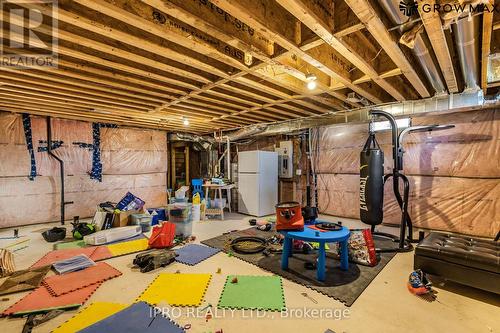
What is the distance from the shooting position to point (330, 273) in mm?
2717

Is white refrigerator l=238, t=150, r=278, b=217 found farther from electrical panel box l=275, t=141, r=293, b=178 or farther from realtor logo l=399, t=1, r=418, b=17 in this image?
realtor logo l=399, t=1, r=418, b=17

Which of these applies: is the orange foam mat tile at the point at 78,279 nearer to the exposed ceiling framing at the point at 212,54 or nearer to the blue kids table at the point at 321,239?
the blue kids table at the point at 321,239

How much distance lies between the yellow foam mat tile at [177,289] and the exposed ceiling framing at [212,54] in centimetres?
243

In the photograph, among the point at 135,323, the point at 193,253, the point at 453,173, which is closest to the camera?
the point at 135,323

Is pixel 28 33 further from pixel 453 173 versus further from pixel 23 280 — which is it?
pixel 453 173

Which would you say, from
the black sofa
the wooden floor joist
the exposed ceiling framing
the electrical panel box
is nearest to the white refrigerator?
the electrical panel box

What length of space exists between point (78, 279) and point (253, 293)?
1990 millimetres

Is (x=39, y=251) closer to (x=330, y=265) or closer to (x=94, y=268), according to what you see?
(x=94, y=268)

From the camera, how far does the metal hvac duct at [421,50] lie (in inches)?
70.3

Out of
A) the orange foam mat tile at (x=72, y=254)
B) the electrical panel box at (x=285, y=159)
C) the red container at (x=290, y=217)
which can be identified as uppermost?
the electrical panel box at (x=285, y=159)

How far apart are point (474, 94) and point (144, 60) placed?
4.67 metres

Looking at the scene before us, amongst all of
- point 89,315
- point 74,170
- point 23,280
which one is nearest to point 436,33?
point 89,315

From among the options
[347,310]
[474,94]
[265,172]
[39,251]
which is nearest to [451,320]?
[347,310]

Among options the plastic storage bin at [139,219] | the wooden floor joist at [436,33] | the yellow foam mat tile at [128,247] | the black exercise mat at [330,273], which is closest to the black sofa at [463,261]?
the black exercise mat at [330,273]
